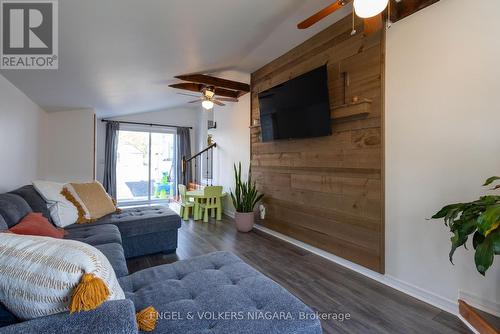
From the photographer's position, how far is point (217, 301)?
47.1 inches

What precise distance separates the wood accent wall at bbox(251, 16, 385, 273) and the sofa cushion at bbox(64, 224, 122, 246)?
7.01 ft

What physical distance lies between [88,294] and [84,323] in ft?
0.28

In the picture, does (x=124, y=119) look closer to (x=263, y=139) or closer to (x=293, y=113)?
(x=263, y=139)

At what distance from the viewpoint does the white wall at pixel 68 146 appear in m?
4.08

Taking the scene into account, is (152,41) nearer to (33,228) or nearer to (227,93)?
(33,228)

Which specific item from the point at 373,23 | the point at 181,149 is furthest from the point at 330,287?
the point at 181,149

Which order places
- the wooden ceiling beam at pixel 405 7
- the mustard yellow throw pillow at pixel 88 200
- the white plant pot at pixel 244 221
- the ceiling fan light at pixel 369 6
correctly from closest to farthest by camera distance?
the ceiling fan light at pixel 369 6
the wooden ceiling beam at pixel 405 7
the mustard yellow throw pillow at pixel 88 200
the white plant pot at pixel 244 221

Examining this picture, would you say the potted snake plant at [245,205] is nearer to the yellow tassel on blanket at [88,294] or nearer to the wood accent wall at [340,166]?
the wood accent wall at [340,166]

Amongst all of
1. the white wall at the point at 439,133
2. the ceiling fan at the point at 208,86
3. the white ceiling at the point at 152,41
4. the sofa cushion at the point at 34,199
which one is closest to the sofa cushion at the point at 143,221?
the sofa cushion at the point at 34,199

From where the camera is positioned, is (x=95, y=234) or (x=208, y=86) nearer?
(x=95, y=234)

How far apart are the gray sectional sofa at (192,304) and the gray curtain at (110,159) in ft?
14.7

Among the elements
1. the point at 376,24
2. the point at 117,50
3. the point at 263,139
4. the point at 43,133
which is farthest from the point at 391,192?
the point at 43,133

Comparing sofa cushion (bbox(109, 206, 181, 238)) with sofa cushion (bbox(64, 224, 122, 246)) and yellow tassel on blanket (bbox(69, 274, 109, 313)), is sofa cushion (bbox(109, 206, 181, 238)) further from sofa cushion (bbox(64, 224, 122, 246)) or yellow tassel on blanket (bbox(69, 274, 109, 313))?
yellow tassel on blanket (bbox(69, 274, 109, 313))

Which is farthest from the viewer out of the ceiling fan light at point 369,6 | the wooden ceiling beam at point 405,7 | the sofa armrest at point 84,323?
A: the wooden ceiling beam at point 405,7
